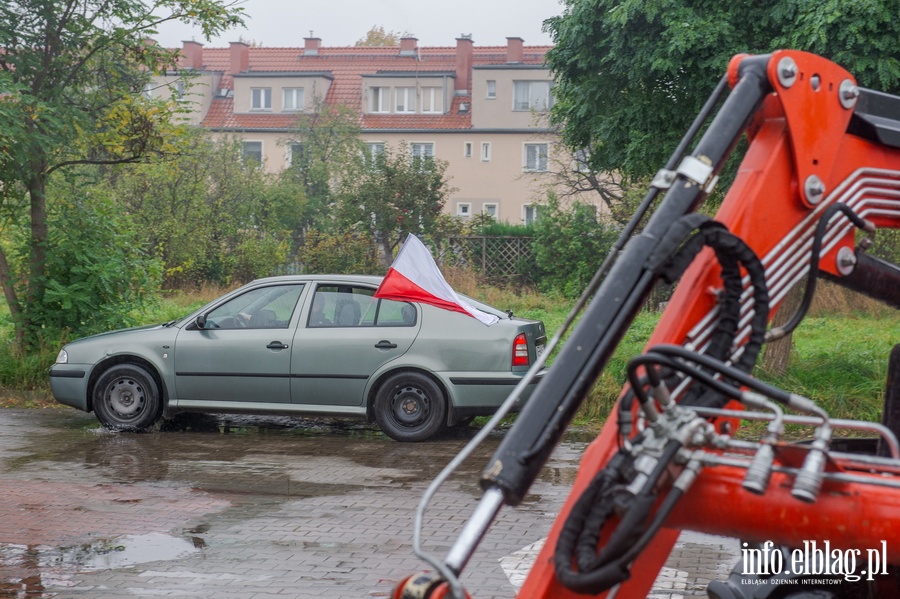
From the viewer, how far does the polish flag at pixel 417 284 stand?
1105cm

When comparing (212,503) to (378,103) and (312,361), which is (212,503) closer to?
(312,361)

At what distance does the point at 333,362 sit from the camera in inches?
449

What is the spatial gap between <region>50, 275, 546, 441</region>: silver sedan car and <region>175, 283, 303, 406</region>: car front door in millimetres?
10

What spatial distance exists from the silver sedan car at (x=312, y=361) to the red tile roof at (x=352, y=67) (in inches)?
1602

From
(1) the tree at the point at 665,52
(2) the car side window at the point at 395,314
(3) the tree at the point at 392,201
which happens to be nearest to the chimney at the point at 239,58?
(3) the tree at the point at 392,201

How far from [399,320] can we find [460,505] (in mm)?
3328

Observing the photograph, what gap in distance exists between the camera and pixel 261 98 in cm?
5550

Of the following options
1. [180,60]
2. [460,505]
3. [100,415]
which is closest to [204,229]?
[180,60]

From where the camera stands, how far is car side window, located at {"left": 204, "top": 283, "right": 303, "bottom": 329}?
464 inches

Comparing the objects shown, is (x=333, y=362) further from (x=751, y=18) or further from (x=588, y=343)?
(x=588, y=343)

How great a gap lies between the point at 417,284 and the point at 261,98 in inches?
1825

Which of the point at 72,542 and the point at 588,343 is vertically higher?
the point at 588,343

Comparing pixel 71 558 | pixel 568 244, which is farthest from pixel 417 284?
pixel 568 244

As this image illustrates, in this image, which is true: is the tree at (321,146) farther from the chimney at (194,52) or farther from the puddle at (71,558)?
the puddle at (71,558)
